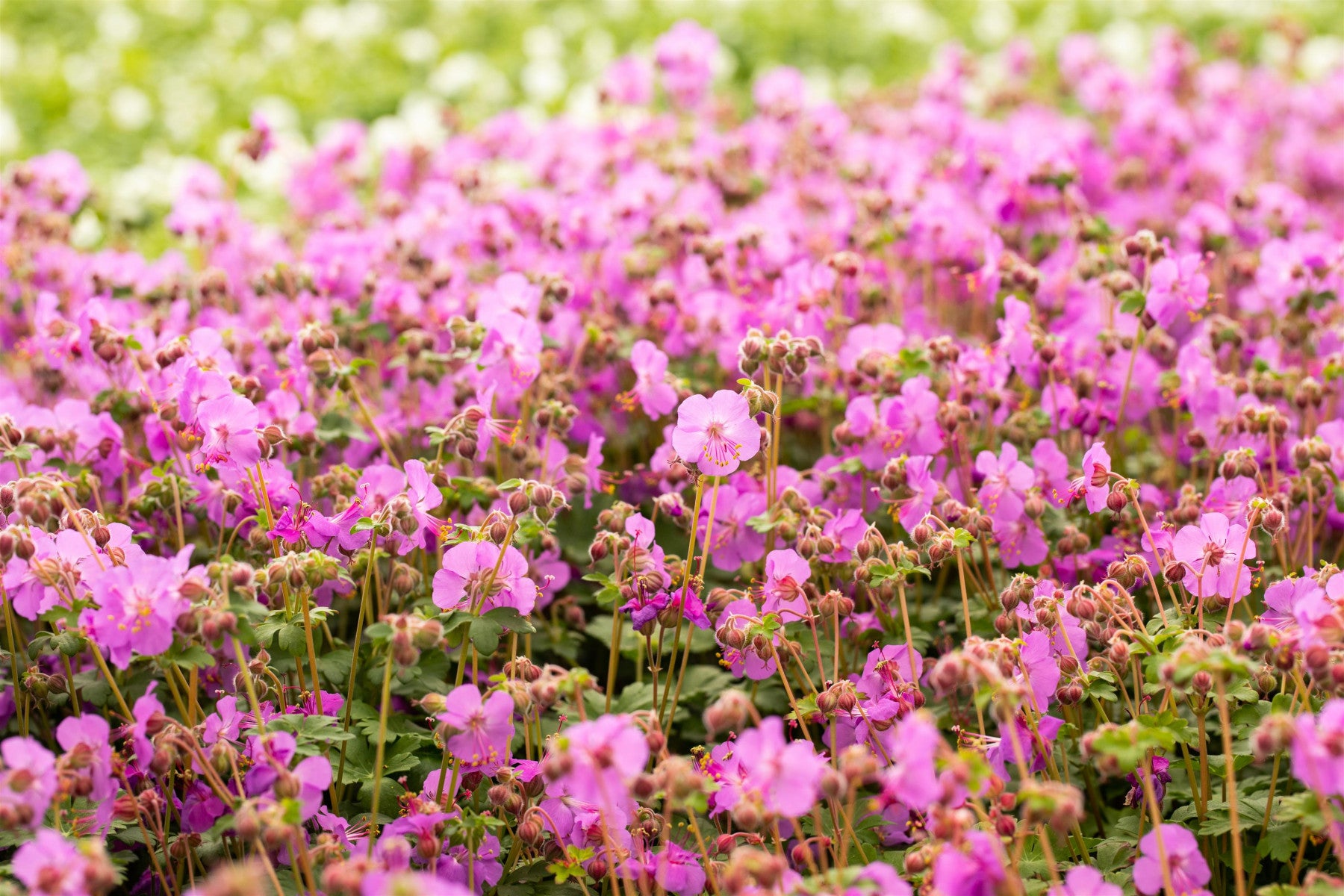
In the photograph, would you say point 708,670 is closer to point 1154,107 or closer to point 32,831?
point 32,831

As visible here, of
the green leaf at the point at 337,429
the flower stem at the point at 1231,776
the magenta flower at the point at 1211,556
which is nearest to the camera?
the flower stem at the point at 1231,776

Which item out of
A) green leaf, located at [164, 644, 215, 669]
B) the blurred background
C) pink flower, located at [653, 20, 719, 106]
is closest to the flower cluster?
green leaf, located at [164, 644, 215, 669]

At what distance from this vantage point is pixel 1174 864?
209 centimetres

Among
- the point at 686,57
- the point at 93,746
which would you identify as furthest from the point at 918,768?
the point at 686,57

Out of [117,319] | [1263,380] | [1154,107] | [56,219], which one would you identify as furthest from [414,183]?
[1263,380]

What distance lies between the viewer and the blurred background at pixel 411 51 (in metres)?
7.96

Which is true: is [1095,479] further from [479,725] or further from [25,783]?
[25,783]

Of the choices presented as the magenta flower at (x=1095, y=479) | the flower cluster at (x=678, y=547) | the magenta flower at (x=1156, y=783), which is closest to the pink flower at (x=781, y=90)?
the flower cluster at (x=678, y=547)

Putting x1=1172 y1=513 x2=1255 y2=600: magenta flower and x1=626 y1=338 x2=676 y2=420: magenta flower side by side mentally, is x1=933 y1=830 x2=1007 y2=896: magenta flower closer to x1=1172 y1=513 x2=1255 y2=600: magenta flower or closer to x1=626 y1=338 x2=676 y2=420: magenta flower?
x1=1172 y1=513 x2=1255 y2=600: magenta flower

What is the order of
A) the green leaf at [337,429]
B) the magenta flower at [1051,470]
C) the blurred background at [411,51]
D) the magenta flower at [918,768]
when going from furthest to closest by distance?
1. the blurred background at [411,51]
2. the green leaf at [337,429]
3. the magenta flower at [1051,470]
4. the magenta flower at [918,768]

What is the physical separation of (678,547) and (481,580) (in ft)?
3.19

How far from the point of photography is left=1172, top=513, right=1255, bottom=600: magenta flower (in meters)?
2.40

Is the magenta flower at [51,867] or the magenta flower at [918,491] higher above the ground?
the magenta flower at [918,491]

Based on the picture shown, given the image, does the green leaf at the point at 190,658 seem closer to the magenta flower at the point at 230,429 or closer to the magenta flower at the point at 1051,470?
the magenta flower at the point at 230,429
